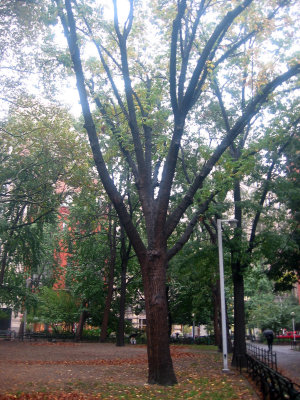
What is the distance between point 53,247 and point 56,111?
23.6m

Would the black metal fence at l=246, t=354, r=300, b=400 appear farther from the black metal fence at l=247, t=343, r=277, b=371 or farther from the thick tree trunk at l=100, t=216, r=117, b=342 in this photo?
the thick tree trunk at l=100, t=216, r=117, b=342

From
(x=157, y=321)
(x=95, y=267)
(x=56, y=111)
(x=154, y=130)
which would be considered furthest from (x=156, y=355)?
(x=95, y=267)

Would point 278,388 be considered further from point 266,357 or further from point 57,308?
point 57,308

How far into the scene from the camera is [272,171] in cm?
1839

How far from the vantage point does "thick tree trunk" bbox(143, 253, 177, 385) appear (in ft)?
36.3

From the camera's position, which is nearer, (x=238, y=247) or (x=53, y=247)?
(x=238, y=247)

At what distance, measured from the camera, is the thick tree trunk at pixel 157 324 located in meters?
11.1

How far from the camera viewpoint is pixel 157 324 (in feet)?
36.8

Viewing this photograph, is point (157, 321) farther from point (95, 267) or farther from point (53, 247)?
point (53, 247)

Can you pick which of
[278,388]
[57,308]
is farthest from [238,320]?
Answer: [57,308]

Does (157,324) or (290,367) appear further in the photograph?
(290,367)

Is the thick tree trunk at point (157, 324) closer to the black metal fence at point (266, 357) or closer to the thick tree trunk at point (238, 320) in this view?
the black metal fence at point (266, 357)

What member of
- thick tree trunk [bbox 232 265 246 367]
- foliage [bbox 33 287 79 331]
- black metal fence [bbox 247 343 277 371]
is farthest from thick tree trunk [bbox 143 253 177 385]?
foliage [bbox 33 287 79 331]

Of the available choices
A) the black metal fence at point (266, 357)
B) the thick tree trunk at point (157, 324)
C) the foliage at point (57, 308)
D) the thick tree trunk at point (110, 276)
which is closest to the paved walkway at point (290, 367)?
the black metal fence at point (266, 357)
